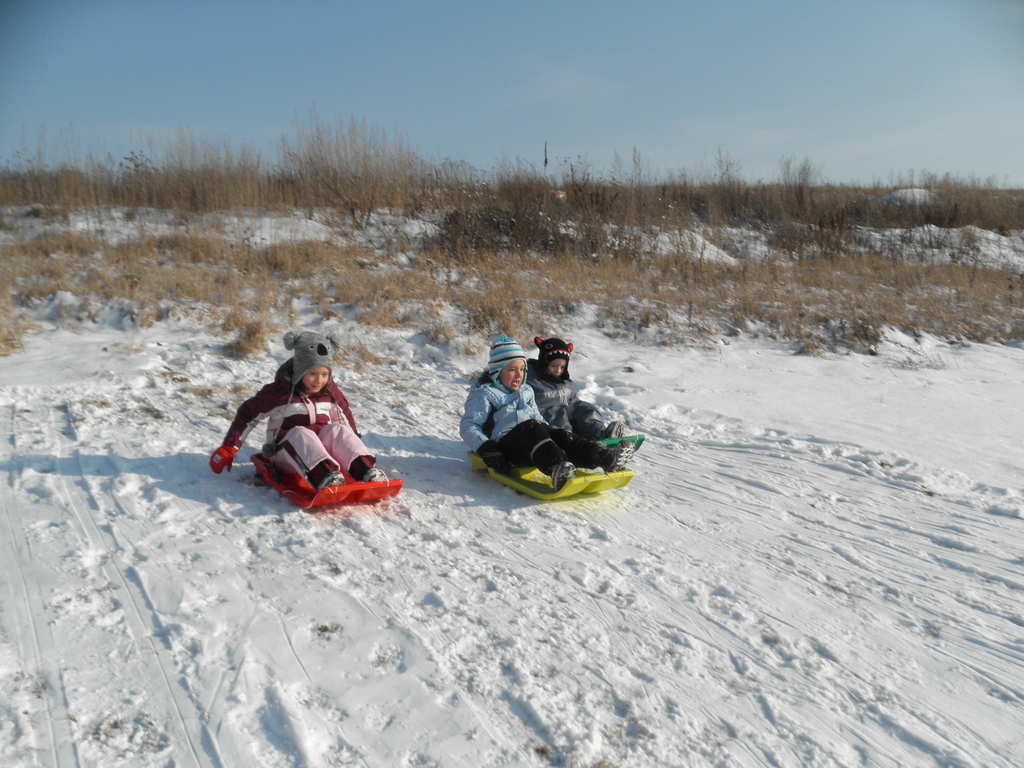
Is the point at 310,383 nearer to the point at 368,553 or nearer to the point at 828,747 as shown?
the point at 368,553

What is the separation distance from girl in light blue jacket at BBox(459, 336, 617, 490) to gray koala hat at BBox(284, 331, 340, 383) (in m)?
0.92

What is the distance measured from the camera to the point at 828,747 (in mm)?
2453

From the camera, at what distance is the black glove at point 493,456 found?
448 centimetres

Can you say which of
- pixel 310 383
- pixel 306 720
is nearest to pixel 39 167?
pixel 310 383

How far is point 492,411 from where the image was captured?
15.5 ft

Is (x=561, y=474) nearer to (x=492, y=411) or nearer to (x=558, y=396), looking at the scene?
(x=492, y=411)

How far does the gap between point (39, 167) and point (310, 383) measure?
431 inches

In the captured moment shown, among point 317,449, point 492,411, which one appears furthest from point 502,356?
point 317,449

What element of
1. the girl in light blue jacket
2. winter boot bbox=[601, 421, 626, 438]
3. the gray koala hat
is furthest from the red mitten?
winter boot bbox=[601, 421, 626, 438]

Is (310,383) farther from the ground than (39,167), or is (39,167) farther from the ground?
(39,167)

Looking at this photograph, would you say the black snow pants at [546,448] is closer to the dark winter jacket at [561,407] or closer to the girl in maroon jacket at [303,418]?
the dark winter jacket at [561,407]

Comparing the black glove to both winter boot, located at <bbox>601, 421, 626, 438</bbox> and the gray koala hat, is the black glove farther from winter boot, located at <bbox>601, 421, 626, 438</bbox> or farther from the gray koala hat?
the gray koala hat

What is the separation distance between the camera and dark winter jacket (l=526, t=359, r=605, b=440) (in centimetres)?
500

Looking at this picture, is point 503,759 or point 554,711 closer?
point 503,759
